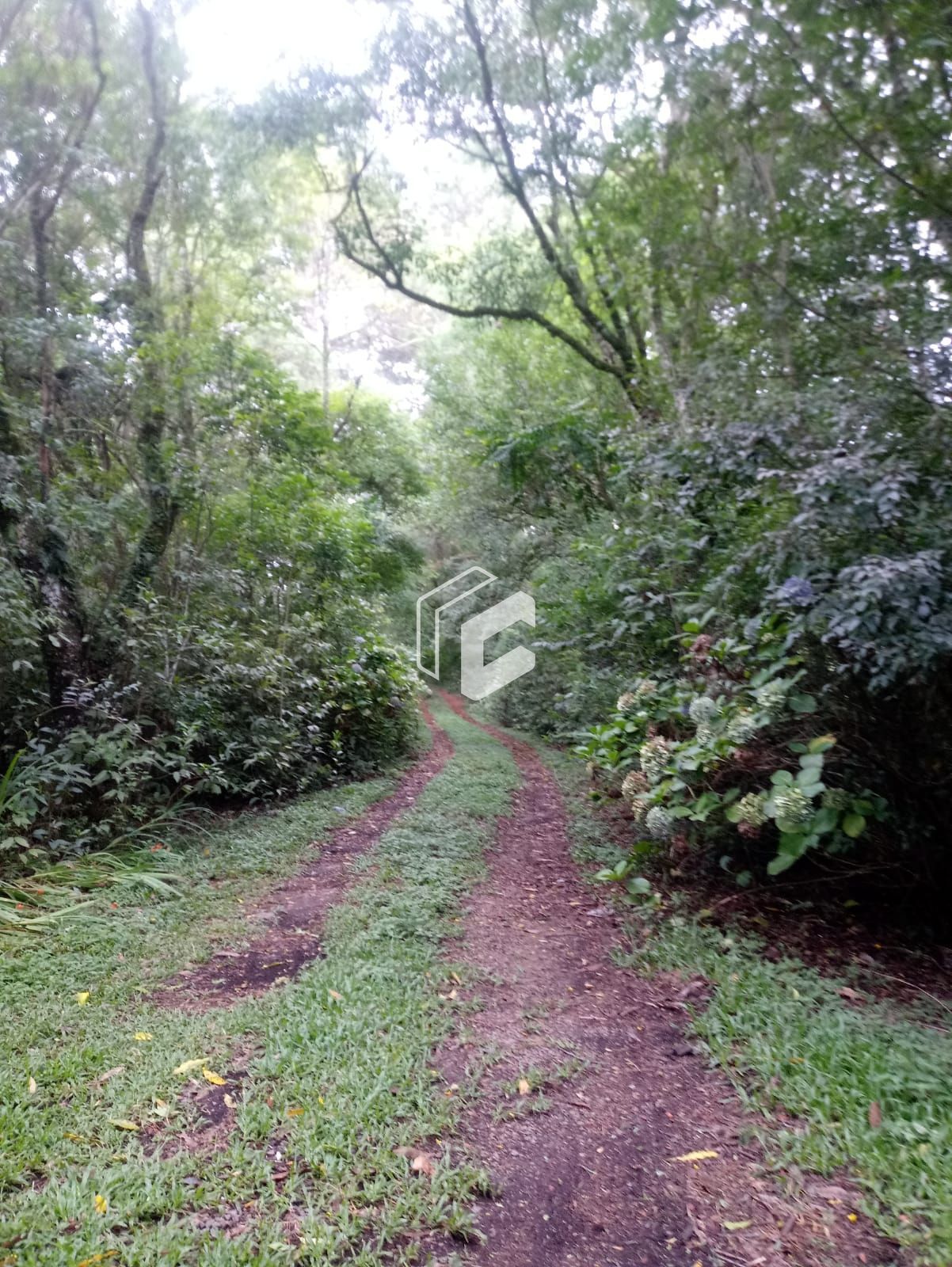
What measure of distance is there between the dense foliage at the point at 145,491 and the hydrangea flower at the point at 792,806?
444cm

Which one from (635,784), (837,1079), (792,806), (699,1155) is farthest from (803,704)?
(699,1155)

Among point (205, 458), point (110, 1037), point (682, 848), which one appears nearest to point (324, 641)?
point (205, 458)

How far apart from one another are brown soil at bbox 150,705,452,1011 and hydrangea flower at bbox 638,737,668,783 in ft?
6.53

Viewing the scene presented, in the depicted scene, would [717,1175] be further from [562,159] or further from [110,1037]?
[562,159]

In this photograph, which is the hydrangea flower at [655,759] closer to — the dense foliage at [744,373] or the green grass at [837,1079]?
the dense foliage at [744,373]

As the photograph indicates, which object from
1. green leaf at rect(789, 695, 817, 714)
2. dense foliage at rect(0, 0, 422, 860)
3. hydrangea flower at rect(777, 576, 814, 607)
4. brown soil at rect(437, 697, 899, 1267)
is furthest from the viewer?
dense foliage at rect(0, 0, 422, 860)

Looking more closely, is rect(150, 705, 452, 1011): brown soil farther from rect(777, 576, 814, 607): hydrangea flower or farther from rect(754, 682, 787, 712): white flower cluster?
rect(777, 576, 814, 607): hydrangea flower

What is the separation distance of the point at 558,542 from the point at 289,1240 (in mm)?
10357

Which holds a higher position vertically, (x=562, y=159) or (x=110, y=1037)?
(x=562, y=159)

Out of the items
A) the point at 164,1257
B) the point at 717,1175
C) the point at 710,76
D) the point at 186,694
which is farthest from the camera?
the point at 186,694

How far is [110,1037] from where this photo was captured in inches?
122

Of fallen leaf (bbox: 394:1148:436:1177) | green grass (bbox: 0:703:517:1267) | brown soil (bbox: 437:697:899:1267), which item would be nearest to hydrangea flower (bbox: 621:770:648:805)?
brown soil (bbox: 437:697:899:1267)

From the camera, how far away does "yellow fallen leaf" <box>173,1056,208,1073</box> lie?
2844 mm

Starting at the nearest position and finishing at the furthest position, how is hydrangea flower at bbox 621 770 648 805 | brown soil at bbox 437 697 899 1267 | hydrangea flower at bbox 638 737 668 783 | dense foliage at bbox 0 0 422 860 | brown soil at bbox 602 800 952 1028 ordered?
brown soil at bbox 437 697 899 1267 < brown soil at bbox 602 800 952 1028 < hydrangea flower at bbox 638 737 668 783 < hydrangea flower at bbox 621 770 648 805 < dense foliage at bbox 0 0 422 860
